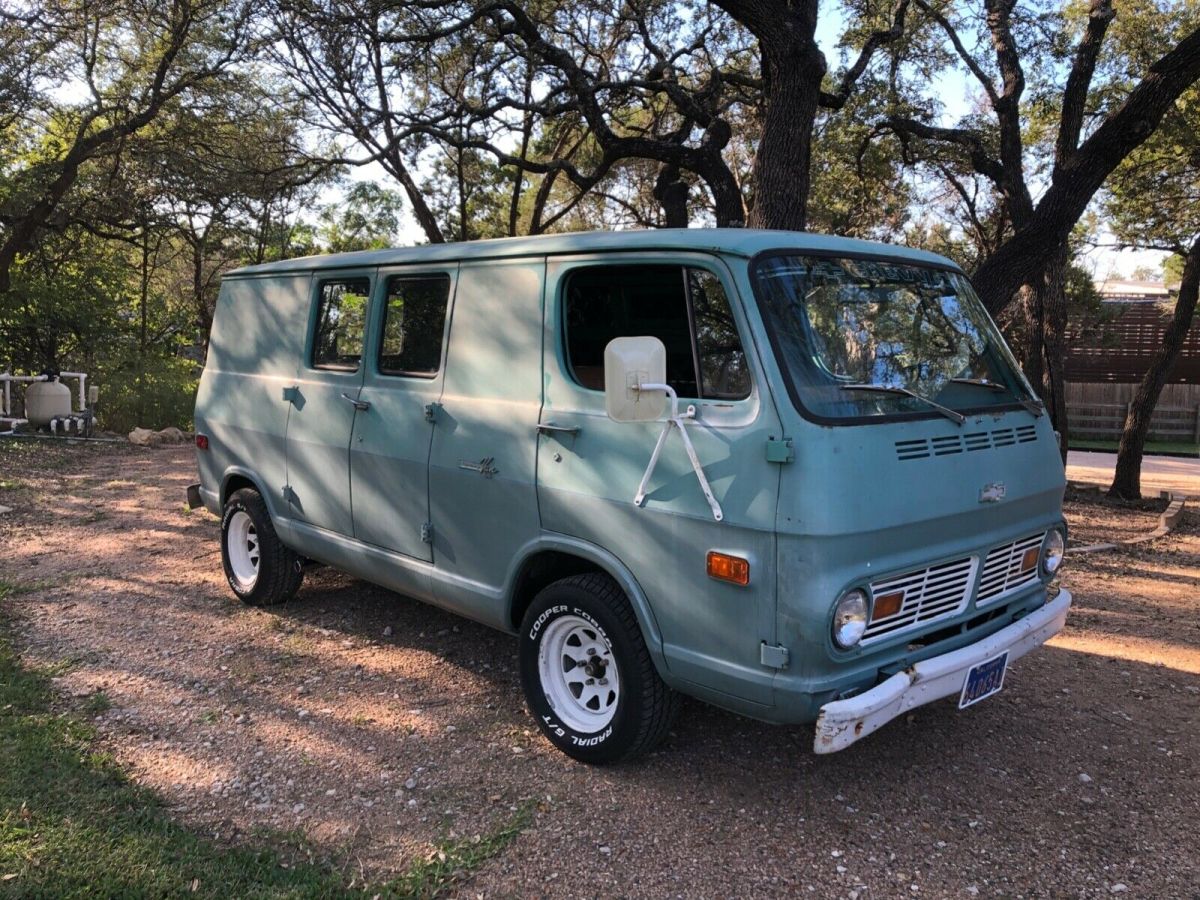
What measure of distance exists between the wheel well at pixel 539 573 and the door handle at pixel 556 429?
0.52m

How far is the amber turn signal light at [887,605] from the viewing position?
3088 mm

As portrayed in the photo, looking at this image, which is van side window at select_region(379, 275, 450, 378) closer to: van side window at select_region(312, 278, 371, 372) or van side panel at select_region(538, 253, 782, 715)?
van side window at select_region(312, 278, 371, 372)

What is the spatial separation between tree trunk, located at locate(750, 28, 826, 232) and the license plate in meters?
4.83

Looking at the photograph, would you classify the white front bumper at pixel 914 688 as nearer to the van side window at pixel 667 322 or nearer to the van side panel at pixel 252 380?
the van side window at pixel 667 322

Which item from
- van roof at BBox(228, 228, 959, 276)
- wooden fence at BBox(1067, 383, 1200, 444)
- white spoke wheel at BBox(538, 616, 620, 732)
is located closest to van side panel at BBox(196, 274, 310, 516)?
van roof at BBox(228, 228, 959, 276)

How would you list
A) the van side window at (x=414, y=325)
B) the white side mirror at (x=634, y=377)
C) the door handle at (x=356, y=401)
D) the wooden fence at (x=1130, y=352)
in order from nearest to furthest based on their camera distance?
the white side mirror at (x=634, y=377)
the van side window at (x=414, y=325)
the door handle at (x=356, y=401)
the wooden fence at (x=1130, y=352)

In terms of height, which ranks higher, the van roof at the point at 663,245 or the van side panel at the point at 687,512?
the van roof at the point at 663,245

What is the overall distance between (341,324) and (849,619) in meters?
3.34

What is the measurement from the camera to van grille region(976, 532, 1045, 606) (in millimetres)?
3592

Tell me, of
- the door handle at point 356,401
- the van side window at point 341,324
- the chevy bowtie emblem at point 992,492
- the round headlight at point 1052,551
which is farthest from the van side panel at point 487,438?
the round headlight at point 1052,551

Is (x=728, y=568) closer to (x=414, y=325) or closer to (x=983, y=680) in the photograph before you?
(x=983, y=680)

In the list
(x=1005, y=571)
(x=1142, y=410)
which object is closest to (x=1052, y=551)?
(x=1005, y=571)

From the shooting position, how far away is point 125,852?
3.03m

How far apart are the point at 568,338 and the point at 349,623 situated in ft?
8.92
